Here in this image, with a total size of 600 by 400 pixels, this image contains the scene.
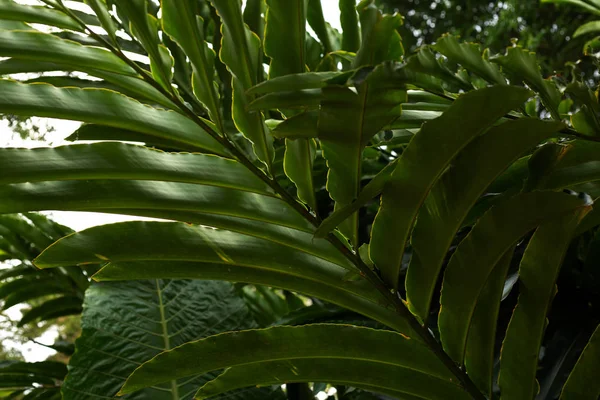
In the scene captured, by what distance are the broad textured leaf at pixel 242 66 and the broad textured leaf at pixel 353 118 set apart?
0.07 m

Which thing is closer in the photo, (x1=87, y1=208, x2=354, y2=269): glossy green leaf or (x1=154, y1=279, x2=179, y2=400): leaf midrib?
(x1=87, y1=208, x2=354, y2=269): glossy green leaf

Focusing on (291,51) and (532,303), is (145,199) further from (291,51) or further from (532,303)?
(532,303)

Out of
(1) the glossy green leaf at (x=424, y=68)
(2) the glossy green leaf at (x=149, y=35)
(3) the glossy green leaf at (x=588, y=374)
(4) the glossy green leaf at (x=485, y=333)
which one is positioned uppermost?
(2) the glossy green leaf at (x=149, y=35)

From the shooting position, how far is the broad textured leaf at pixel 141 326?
73 cm

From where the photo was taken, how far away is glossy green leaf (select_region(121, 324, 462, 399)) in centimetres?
45

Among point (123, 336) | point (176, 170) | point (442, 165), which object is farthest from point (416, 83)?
point (123, 336)

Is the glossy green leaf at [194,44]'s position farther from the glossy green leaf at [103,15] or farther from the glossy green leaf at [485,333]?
the glossy green leaf at [485,333]

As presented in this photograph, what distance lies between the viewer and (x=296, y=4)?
15.9 inches

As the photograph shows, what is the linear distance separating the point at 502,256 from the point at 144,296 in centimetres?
55

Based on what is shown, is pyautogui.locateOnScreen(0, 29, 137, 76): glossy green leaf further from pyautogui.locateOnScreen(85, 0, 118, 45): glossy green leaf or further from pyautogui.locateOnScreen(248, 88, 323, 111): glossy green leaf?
pyautogui.locateOnScreen(248, 88, 323, 111): glossy green leaf

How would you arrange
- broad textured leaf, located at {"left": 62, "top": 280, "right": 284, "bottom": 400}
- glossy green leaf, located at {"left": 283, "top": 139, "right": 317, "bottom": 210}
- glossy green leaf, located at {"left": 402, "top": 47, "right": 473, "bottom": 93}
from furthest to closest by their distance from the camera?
1. broad textured leaf, located at {"left": 62, "top": 280, "right": 284, "bottom": 400}
2. glossy green leaf, located at {"left": 283, "top": 139, "right": 317, "bottom": 210}
3. glossy green leaf, located at {"left": 402, "top": 47, "right": 473, "bottom": 93}

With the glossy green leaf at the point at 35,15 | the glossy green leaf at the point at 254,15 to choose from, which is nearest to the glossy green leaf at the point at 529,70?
the glossy green leaf at the point at 254,15

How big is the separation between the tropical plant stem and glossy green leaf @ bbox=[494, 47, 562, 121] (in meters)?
0.17

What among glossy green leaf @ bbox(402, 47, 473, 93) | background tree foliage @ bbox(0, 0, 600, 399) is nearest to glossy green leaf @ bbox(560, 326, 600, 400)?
background tree foliage @ bbox(0, 0, 600, 399)
